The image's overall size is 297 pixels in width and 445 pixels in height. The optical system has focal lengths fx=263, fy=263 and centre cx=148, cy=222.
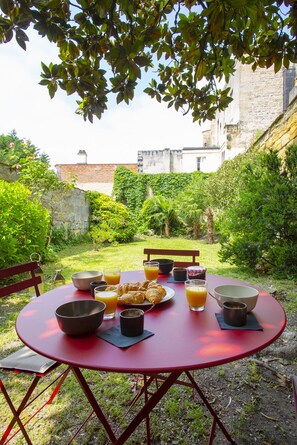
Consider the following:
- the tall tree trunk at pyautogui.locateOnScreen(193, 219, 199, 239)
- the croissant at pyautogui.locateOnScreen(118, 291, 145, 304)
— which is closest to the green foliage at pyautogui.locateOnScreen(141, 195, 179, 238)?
the tall tree trunk at pyautogui.locateOnScreen(193, 219, 199, 239)

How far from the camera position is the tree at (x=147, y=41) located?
4.72ft

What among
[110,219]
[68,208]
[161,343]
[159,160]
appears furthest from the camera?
[159,160]

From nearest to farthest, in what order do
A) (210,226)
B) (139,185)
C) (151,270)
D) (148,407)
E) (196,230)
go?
(148,407)
(151,270)
(210,226)
(196,230)
(139,185)

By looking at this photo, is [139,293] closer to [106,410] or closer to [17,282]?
[17,282]

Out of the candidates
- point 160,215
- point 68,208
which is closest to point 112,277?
point 68,208

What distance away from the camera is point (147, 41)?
5.78 ft

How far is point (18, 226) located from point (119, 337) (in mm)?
4640

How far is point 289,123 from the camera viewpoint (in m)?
5.20

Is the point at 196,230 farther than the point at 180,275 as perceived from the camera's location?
Yes

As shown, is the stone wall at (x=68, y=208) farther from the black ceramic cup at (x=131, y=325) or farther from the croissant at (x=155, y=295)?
the black ceramic cup at (x=131, y=325)

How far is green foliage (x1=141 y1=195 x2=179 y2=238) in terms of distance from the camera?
500 inches

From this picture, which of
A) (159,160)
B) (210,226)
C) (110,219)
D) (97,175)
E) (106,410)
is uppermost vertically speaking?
(159,160)

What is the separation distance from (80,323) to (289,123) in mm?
5681

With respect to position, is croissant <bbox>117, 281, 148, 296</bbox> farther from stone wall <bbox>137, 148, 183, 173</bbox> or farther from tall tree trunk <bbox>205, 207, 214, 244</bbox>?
stone wall <bbox>137, 148, 183, 173</bbox>
